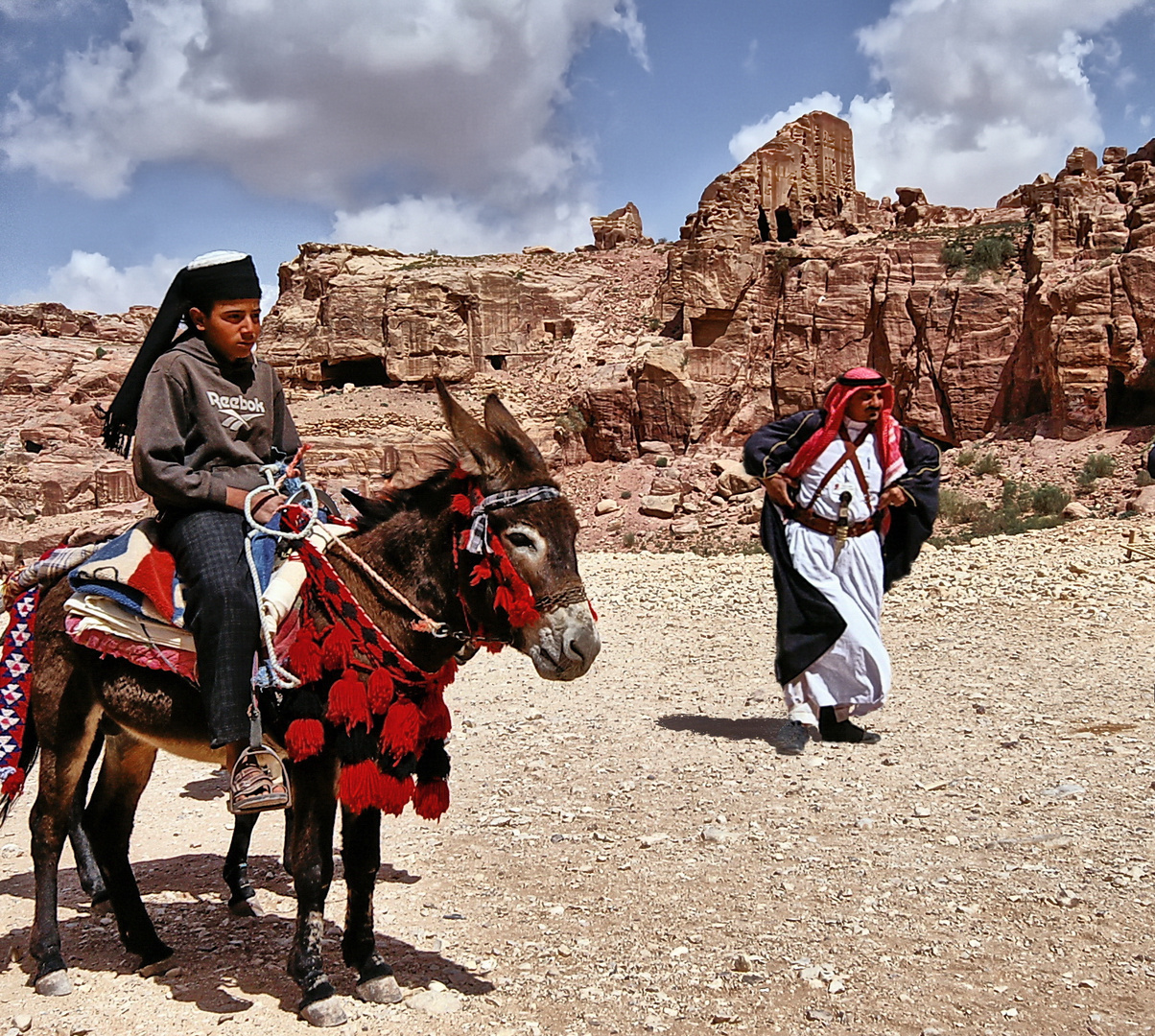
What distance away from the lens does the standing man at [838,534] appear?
275 inches

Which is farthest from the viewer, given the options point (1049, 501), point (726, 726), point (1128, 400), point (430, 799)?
point (1128, 400)

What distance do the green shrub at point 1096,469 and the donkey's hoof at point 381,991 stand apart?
25.5 m

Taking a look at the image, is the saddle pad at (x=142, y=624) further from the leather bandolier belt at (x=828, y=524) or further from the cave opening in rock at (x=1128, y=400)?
the cave opening in rock at (x=1128, y=400)

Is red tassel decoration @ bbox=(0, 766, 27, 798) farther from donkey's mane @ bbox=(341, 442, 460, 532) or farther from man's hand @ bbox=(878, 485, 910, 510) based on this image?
man's hand @ bbox=(878, 485, 910, 510)

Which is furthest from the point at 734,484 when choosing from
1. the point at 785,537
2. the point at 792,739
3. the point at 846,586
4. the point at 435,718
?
the point at 435,718

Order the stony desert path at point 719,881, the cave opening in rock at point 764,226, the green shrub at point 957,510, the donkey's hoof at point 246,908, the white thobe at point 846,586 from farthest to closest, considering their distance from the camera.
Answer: the cave opening in rock at point 764,226
the green shrub at point 957,510
the white thobe at point 846,586
the donkey's hoof at point 246,908
the stony desert path at point 719,881

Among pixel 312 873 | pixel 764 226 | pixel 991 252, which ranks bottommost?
pixel 312 873

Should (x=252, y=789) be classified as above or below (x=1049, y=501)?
below

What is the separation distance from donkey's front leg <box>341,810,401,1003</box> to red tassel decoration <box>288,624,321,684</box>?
21.1 inches

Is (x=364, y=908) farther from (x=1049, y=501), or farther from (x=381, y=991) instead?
(x=1049, y=501)

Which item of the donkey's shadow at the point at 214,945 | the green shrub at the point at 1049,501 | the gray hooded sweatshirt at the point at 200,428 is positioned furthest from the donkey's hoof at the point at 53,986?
the green shrub at the point at 1049,501

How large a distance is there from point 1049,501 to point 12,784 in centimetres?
2327

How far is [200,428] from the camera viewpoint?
3695mm

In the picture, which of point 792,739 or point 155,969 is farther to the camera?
point 792,739
